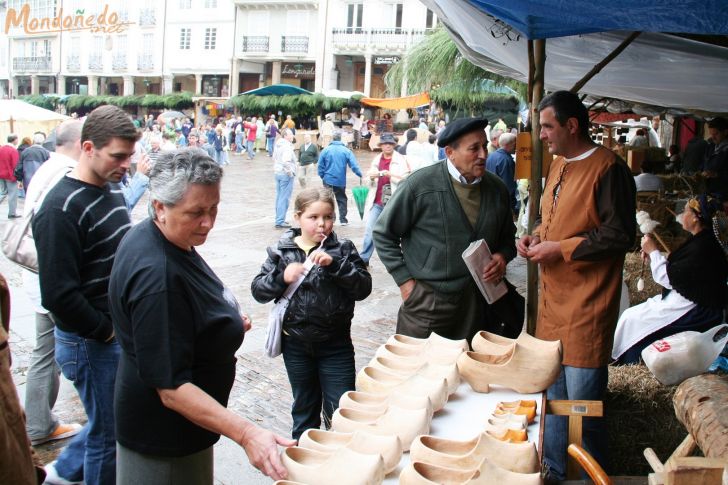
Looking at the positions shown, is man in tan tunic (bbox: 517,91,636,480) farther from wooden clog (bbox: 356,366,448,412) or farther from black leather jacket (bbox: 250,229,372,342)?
wooden clog (bbox: 356,366,448,412)

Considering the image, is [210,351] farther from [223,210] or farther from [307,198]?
[223,210]

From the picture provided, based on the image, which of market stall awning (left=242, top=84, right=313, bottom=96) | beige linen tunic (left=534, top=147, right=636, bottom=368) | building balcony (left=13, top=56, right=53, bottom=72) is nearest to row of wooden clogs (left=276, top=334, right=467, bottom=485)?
beige linen tunic (left=534, top=147, right=636, bottom=368)

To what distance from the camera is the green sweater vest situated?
375 centimetres

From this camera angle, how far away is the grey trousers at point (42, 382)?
432cm

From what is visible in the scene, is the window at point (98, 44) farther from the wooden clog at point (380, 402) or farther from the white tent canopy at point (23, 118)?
the wooden clog at point (380, 402)

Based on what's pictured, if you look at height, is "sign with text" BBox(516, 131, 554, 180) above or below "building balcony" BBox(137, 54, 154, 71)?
below

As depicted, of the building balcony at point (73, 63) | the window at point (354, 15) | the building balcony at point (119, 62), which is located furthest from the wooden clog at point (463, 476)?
the building balcony at point (73, 63)

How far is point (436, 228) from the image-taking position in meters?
3.78

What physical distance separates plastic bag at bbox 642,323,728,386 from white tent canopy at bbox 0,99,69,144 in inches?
774

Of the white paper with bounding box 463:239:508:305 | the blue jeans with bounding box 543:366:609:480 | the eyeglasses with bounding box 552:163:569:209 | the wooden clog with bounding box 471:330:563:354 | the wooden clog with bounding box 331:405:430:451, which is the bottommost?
the blue jeans with bounding box 543:366:609:480

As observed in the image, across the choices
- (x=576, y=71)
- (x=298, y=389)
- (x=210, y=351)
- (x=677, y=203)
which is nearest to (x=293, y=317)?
(x=298, y=389)

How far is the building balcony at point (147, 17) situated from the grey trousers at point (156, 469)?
197ft

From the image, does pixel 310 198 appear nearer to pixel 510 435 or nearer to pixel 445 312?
pixel 445 312

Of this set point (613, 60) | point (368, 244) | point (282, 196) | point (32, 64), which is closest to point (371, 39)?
point (32, 64)
